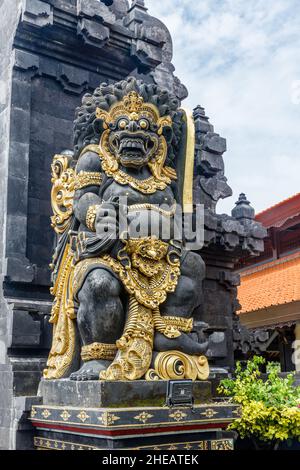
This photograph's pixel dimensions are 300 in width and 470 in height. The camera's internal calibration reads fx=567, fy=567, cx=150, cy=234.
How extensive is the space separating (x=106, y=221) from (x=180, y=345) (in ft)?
4.79

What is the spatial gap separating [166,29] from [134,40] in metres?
1.05

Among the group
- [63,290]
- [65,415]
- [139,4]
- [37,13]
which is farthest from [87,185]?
[139,4]

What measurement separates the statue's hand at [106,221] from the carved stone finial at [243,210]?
15.5 ft

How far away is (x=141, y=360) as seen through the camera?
546 cm

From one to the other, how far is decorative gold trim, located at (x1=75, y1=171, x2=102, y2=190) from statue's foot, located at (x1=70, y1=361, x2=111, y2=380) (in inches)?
75.2

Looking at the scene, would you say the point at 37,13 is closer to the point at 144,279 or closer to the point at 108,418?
the point at 144,279

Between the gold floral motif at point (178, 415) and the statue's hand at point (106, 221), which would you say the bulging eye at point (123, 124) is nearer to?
the statue's hand at point (106, 221)

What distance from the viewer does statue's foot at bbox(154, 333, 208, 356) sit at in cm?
568

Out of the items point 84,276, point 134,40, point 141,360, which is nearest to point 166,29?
point 134,40

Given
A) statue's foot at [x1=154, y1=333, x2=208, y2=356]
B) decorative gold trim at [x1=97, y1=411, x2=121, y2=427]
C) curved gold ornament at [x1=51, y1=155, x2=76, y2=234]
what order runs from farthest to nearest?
1. curved gold ornament at [x1=51, y1=155, x2=76, y2=234]
2. statue's foot at [x1=154, y1=333, x2=208, y2=356]
3. decorative gold trim at [x1=97, y1=411, x2=121, y2=427]

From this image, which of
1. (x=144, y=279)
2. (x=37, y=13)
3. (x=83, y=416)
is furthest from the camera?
(x=37, y=13)

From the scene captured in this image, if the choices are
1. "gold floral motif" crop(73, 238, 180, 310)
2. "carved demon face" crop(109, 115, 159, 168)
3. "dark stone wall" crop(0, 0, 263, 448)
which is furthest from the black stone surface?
"carved demon face" crop(109, 115, 159, 168)

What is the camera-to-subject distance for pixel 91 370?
540 centimetres

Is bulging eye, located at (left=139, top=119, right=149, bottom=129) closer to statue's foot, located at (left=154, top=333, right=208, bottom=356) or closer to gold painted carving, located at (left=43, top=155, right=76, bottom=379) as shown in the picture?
gold painted carving, located at (left=43, top=155, right=76, bottom=379)
